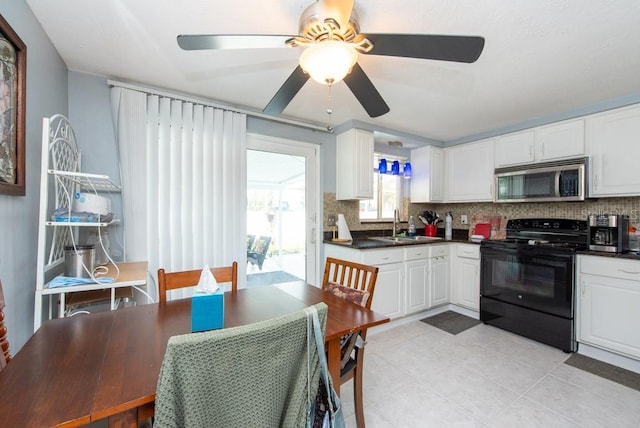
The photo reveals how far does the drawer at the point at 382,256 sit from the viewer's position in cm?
273

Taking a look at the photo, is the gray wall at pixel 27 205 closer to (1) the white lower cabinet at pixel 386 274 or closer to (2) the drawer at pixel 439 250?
(1) the white lower cabinet at pixel 386 274

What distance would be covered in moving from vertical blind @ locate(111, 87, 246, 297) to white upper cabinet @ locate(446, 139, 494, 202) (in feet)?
9.00

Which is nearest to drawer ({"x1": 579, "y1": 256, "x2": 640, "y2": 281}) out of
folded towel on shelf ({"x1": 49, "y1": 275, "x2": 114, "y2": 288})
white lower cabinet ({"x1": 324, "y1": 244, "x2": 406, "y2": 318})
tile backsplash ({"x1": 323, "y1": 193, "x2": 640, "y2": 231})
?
tile backsplash ({"x1": 323, "y1": 193, "x2": 640, "y2": 231})

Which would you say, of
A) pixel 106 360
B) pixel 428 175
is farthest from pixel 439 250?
pixel 106 360

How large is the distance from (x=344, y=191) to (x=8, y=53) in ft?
8.51

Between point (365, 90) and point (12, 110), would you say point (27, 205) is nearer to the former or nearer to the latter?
point (12, 110)

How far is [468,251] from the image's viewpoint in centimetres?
329

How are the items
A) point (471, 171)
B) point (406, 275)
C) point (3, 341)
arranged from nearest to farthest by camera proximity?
point (3, 341) → point (406, 275) → point (471, 171)

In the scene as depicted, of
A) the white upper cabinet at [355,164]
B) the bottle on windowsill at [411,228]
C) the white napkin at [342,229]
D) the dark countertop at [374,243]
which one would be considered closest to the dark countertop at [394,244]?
the dark countertop at [374,243]

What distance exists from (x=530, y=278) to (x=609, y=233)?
28.3 inches

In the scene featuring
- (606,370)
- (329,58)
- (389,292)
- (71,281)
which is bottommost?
(606,370)

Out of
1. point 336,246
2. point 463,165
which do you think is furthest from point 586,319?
point 336,246

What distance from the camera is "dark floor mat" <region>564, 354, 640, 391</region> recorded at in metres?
2.05

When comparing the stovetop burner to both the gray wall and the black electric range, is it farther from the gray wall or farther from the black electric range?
the gray wall
